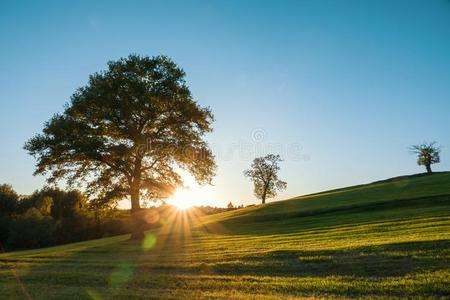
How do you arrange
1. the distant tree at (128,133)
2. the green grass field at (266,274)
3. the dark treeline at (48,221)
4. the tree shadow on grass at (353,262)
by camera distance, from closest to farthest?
1. the green grass field at (266,274)
2. the tree shadow on grass at (353,262)
3. the distant tree at (128,133)
4. the dark treeline at (48,221)

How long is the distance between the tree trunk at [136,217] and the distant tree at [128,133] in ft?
0.31

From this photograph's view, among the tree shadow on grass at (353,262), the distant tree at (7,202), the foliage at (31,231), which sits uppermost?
the distant tree at (7,202)

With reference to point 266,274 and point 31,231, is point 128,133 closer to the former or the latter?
point 266,274

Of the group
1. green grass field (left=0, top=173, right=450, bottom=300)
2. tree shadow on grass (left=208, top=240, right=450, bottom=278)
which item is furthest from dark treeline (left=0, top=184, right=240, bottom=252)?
tree shadow on grass (left=208, top=240, right=450, bottom=278)

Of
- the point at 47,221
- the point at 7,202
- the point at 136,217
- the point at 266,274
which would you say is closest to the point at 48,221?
the point at 47,221

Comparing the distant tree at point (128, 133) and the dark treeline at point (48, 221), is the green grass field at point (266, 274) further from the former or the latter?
the dark treeline at point (48, 221)

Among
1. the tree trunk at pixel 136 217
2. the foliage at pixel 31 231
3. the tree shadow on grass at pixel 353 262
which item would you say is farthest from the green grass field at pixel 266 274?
the foliage at pixel 31 231

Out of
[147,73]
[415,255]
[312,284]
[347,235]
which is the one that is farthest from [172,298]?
[147,73]

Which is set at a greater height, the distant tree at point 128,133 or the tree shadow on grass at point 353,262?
the distant tree at point 128,133

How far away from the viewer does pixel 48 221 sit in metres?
87.6

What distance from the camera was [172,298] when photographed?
14742 millimetres

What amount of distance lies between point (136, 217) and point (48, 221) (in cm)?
5633

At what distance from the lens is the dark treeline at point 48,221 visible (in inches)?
3327

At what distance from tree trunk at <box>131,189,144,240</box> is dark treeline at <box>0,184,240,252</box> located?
31.6 m
